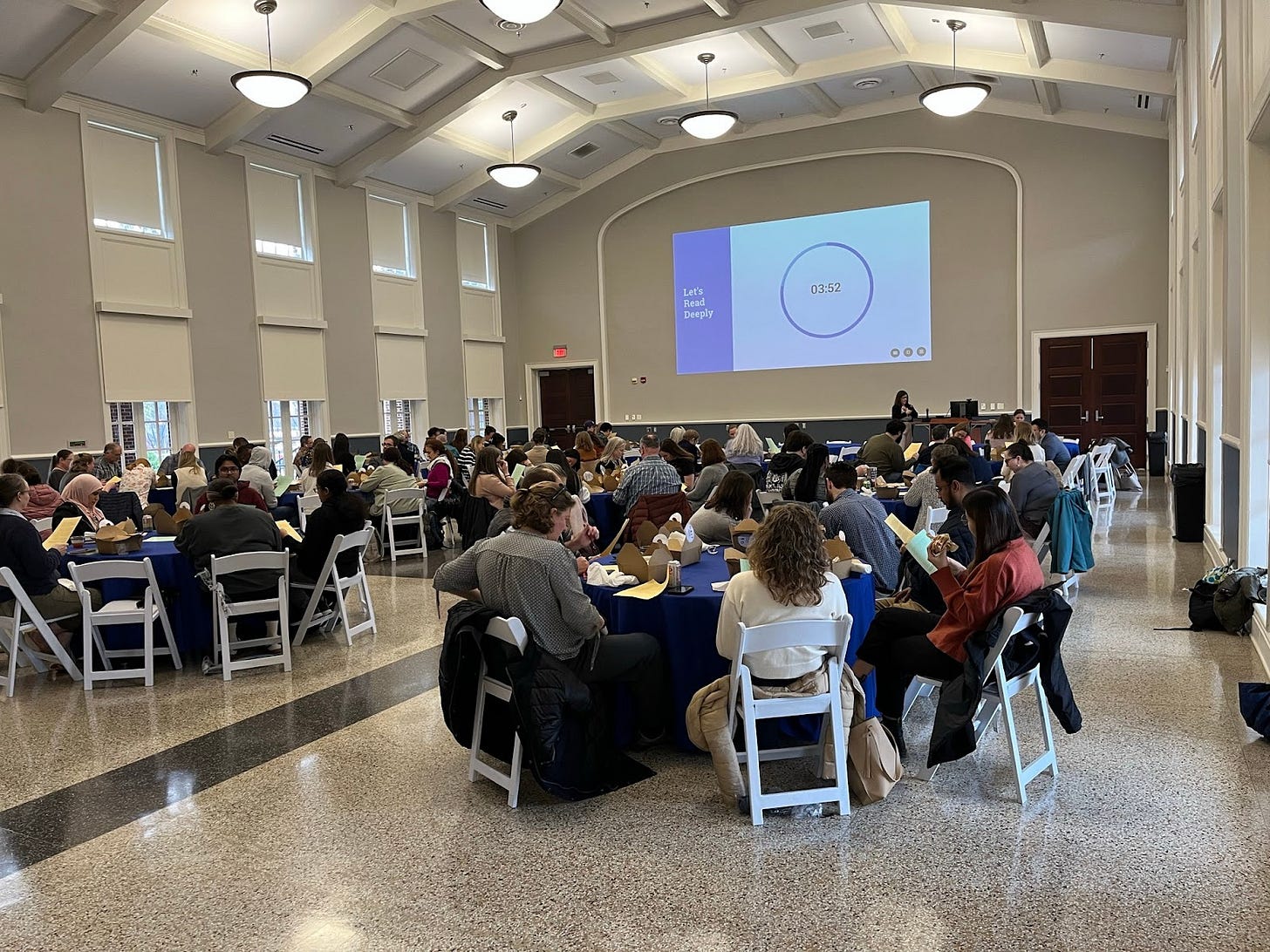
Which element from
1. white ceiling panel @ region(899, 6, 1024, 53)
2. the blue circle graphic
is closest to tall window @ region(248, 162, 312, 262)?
the blue circle graphic

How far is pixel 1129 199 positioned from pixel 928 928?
1430 centimetres

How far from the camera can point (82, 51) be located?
387 inches

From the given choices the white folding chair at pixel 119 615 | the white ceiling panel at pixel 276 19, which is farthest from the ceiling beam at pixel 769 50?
the white folding chair at pixel 119 615

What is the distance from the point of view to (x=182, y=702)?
4.82m

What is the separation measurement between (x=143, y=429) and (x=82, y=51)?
4.50 metres

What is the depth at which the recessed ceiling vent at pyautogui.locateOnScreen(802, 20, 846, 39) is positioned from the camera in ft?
40.3

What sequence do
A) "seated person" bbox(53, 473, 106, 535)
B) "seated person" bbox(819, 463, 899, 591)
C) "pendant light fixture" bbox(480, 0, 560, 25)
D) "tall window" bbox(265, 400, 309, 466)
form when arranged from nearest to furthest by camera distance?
"seated person" bbox(819, 463, 899, 591) < "seated person" bbox(53, 473, 106, 535) < "pendant light fixture" bbox(480, 0, 560, 25) < "tall window" bbox(265, 400, 309, 466)

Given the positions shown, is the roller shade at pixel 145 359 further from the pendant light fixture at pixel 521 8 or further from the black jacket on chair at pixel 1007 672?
the black jacket on chair at pixel 1007 672

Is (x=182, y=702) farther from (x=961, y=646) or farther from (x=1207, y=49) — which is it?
(x=1207, y=49)

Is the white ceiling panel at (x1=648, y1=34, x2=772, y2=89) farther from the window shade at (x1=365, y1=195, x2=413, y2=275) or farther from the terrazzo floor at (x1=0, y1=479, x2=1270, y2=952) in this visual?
the terrazzo floor at (x1=0, y1=479, x2=1270, y2=952)

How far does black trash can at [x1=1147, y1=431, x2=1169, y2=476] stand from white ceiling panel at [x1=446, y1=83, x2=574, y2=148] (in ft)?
34.2

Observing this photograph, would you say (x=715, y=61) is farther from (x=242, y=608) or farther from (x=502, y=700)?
(x=502, y=700)

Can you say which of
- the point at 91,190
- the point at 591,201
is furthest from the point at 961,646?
the point at 591,201

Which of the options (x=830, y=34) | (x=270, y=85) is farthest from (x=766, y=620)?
(x=830, y=34)
